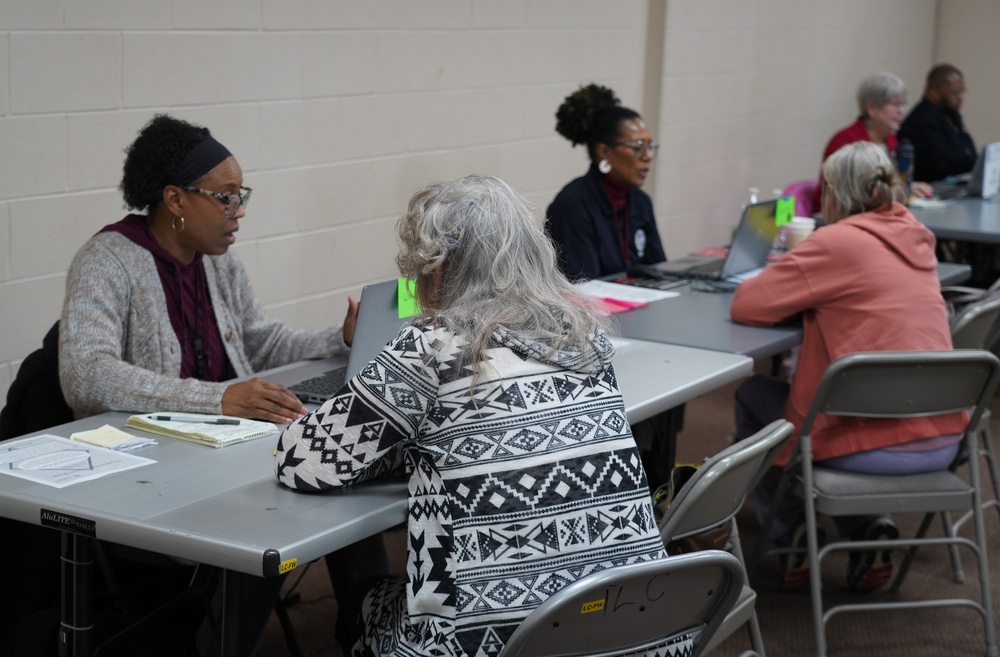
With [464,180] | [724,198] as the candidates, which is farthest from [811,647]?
[724,198]

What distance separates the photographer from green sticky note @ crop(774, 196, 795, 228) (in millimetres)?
3666

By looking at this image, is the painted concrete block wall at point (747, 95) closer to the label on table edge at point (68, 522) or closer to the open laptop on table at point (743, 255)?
the open laptop on table at point (743, 255)

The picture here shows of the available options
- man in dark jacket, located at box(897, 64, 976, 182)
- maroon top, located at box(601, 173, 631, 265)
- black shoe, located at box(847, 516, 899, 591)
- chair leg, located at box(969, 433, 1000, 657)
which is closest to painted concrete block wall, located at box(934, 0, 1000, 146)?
man in dark jacket, located at box(897, 64, 976, 182)

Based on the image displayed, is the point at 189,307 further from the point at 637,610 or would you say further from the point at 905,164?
the point at 905,164

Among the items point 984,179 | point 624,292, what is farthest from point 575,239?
point 984,179

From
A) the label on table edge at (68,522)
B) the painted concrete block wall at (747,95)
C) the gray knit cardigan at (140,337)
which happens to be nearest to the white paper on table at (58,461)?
the label on table edge at (68,522)

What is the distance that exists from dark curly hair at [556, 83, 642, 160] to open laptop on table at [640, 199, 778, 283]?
1.51ft

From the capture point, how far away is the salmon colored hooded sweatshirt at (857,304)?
2.72 m

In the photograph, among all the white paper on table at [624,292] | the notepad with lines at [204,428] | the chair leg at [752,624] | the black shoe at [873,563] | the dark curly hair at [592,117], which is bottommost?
the black shoe at [873,563]

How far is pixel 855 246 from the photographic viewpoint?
278cm

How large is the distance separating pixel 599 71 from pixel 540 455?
363 cm

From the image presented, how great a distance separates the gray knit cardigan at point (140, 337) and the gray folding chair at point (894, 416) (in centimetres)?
112

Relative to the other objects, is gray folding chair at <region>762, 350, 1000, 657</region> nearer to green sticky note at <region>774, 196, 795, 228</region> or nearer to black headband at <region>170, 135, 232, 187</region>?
green sticky note at <region>774, 196, 795, 228</region>

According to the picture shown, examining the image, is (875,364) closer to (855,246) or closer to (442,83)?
(855,246)
